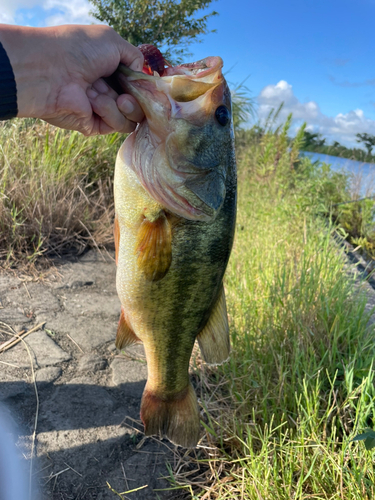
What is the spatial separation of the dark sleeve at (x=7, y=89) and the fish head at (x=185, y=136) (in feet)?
1.36

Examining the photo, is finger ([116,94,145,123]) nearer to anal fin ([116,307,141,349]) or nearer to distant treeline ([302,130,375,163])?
anal fin ([116,307,141,349])

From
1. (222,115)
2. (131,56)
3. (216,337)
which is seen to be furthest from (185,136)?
(216,337)

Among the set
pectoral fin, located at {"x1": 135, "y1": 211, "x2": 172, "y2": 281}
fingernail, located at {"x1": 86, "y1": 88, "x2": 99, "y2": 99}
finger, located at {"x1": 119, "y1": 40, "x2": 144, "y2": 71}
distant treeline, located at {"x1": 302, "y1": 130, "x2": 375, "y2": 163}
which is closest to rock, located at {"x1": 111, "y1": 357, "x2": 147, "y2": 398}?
pectoral fin, located at {"x1": 135, "y1": 211, "x2": 172, "y2": 281}

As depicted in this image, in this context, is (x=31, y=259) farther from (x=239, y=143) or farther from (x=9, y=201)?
(x=239, y=143)

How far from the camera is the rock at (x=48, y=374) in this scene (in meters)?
2.68

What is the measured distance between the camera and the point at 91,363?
2.97m

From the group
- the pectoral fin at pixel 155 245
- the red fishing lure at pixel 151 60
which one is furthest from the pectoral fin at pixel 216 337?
the red fishing lure at pixel 151 60

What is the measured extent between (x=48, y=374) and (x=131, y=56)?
217cm

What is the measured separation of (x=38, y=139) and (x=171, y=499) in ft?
15.2

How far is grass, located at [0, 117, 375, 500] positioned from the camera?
195 cm

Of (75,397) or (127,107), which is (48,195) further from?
(127,107)

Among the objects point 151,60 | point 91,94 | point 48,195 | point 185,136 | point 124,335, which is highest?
point 151,60

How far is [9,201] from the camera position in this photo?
13.8 feet

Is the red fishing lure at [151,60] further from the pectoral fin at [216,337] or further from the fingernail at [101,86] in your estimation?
the pectoral fin at [216,337]
